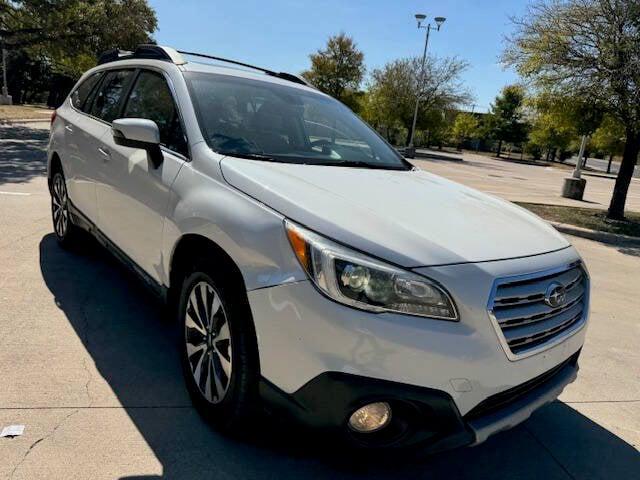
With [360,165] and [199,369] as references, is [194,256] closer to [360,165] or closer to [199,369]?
[199,369]

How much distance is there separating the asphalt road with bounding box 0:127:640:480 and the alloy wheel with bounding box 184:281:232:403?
0.81ft

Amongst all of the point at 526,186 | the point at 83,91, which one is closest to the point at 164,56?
the point at 83,91

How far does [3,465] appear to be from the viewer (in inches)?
84.4

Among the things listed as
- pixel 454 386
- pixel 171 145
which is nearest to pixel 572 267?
pixel 454 386

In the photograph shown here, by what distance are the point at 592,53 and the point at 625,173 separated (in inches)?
116

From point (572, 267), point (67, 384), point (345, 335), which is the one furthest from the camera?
point (67, 384)

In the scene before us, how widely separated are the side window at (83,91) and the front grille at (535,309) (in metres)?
→ 3.95

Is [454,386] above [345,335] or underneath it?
underneath

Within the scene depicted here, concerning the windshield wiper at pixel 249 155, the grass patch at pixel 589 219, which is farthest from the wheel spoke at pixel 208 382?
the grass patch at pixel 589 219

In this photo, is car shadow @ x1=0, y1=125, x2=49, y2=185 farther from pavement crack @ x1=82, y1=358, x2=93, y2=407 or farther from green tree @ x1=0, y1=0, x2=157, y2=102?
pavement crack @ x1=82, y1=358, x2=93, y2=407

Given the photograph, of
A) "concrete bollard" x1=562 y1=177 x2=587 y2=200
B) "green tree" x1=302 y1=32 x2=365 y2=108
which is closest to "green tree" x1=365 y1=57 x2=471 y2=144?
"green tree" x1=302 y1=32 x2=365 y2=108

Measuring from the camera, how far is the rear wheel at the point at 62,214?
15.2ft

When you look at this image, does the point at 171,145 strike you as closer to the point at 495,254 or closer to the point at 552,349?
the point at 495,254

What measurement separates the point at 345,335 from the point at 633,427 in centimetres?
222
